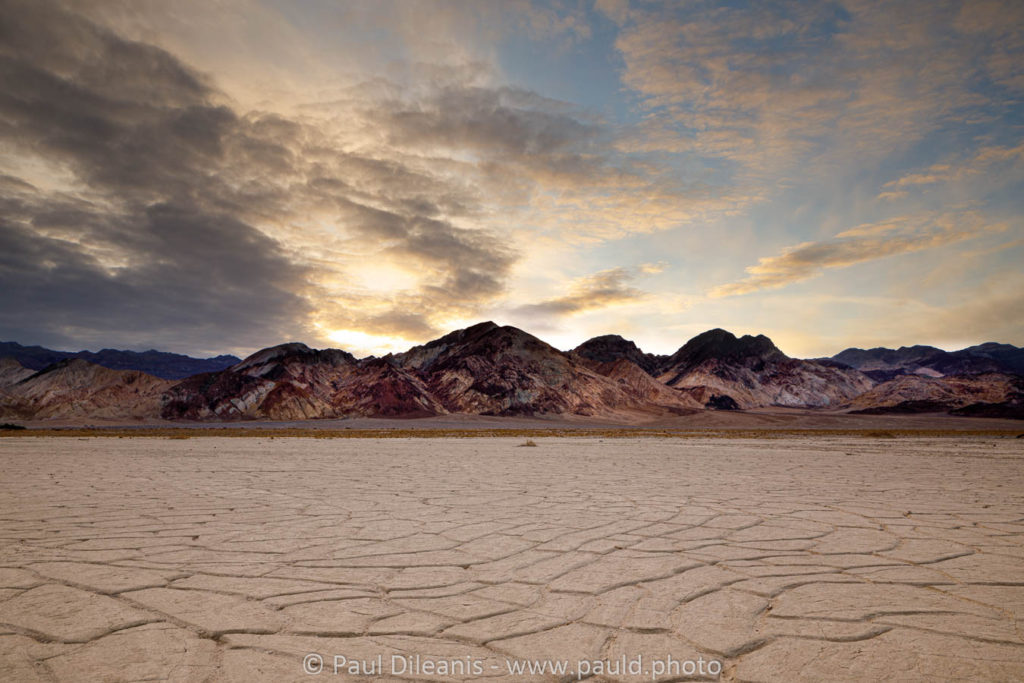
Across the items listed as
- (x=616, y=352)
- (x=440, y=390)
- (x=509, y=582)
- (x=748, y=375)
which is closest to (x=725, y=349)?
(x=748, y=375)

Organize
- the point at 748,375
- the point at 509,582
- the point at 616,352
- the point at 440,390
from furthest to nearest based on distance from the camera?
the point at 616,352 → the point at 748,375 → the point at 440,390 → the point at 509,582

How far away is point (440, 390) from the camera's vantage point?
90.9 m

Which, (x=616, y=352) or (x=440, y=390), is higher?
(x=616, y=352)

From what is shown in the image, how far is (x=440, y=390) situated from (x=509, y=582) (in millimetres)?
89252

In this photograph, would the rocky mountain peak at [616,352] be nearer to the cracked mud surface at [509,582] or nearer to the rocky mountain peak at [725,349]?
the rocky mountain peak at [725,349]

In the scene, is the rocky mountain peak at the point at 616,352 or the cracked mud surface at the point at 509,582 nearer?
the cracked mud surface at the point at 509,582

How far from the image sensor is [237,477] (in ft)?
25.4

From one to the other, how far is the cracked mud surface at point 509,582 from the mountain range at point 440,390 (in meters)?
76.9

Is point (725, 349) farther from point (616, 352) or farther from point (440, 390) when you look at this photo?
point (440, 390)

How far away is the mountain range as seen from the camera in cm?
8119

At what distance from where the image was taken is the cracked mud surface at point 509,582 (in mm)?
1966

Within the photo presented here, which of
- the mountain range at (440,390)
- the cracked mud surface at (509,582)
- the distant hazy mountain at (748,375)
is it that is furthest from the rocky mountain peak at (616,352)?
the cracked mud surface at (509,582)

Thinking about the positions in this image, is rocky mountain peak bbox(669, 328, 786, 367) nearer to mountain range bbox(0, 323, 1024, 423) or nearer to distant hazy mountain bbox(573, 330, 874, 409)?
distant hazy mountain bbox(573, 330, 874, 409)

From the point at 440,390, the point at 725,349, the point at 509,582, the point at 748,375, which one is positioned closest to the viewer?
the point at 509,582
